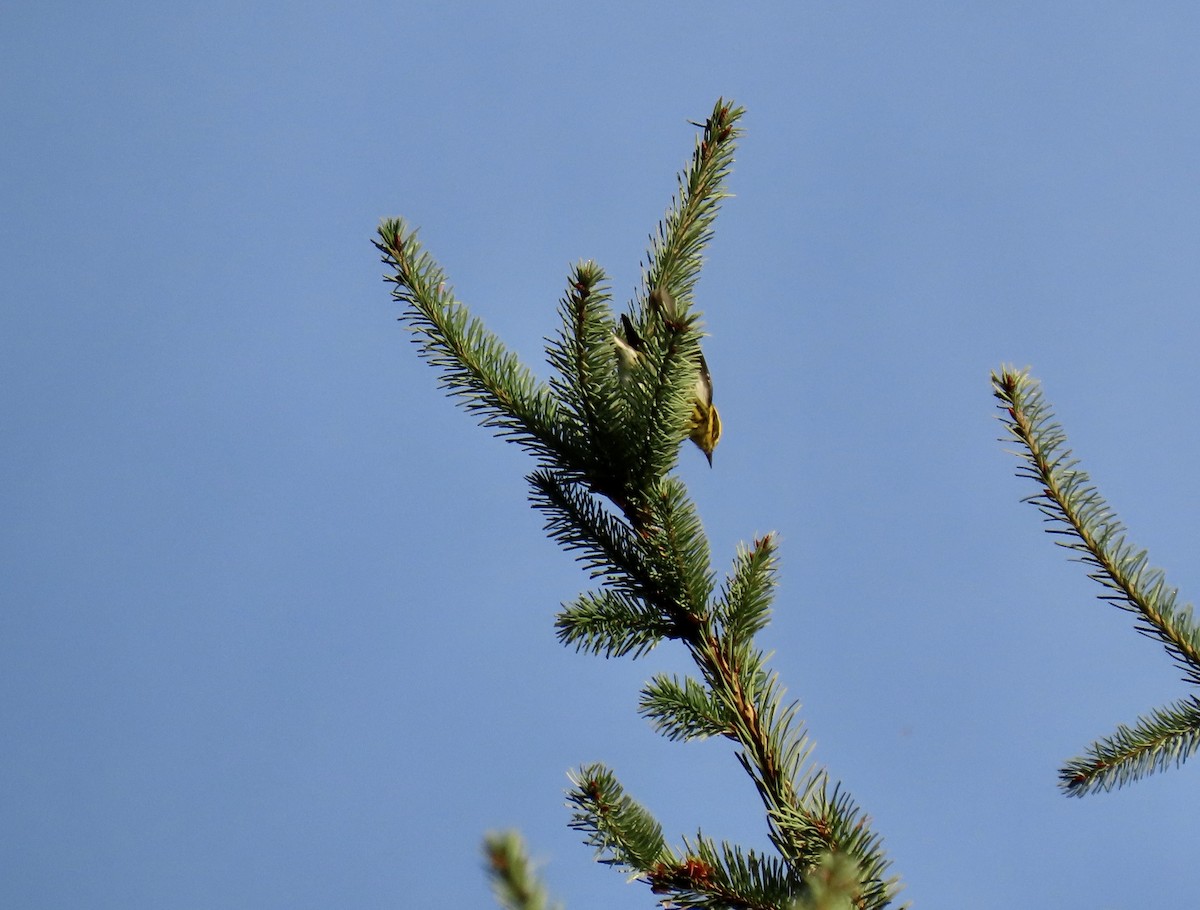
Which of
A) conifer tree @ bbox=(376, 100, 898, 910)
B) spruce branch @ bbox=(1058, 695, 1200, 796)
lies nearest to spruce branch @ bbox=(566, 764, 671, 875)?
conifer tree @ bbox=(376, 100, 898, 910)

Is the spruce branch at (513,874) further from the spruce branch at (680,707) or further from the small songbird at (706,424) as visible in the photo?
the small songbird at (706,424)

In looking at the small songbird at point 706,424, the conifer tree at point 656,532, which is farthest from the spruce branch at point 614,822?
the small songbird at point 706,424

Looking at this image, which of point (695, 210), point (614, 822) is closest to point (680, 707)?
point (614, 822)

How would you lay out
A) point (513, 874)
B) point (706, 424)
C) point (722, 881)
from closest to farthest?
point (513, 874) → point (722, 881) → point (706, 424)

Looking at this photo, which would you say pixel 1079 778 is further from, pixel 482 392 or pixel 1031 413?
pixel 482 392

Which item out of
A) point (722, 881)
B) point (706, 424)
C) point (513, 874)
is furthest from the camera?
point (706, 424)

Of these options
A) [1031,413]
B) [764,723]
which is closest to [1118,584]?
[1031,413]

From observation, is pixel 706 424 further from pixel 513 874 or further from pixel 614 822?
pixel 513 874

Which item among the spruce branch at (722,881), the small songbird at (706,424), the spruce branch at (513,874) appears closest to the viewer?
the spruce branch at (513,874)

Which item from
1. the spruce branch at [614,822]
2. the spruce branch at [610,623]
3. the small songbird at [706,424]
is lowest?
the spruce branch at [614,822]

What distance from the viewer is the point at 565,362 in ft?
9.13

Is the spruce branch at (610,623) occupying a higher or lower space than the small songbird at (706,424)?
lower

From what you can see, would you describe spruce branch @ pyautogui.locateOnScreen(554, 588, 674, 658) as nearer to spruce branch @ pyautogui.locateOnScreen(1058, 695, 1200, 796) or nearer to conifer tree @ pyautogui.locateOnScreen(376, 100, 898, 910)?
conifer tree @ pyautogui.locateOnScreen(376, 100, 898, 910)

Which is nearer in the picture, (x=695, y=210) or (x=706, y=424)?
(x=695, y=210)
